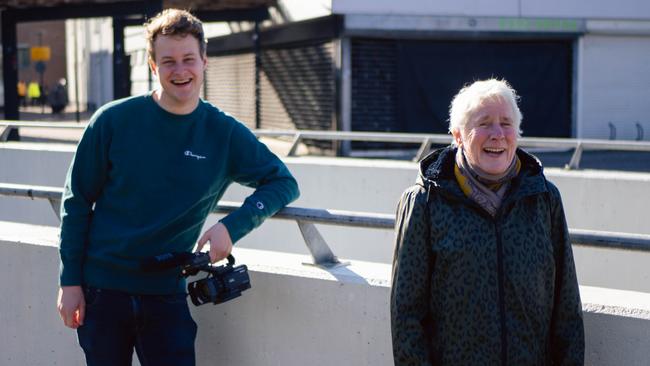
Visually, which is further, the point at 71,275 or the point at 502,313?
the point at 71,275

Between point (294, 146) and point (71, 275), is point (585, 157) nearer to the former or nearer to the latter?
point (294, 146)

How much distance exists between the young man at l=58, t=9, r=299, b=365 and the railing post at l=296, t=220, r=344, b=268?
0.61 m

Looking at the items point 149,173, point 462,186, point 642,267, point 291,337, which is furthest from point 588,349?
point 642,267

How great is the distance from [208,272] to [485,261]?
113 cm

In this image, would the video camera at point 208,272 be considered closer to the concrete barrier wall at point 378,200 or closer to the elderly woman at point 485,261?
the elderly woman at point 485,261

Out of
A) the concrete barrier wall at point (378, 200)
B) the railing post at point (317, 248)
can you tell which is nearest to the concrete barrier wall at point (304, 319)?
the railing post at point (317, 248)

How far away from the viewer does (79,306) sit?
3.52 meters

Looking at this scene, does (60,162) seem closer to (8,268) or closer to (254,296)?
(8,268)

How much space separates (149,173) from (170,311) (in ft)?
1.69

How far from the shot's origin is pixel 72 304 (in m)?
3.50

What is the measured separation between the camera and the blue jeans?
11.6ft

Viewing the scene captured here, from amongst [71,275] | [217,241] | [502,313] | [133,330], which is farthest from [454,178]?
[71,275]

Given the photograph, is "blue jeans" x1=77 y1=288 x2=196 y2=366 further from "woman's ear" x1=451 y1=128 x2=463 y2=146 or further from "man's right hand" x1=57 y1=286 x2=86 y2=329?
"woman's ear" x1=451 y1=128 x2=463 y2=146

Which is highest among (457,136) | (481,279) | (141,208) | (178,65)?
(178,65)
